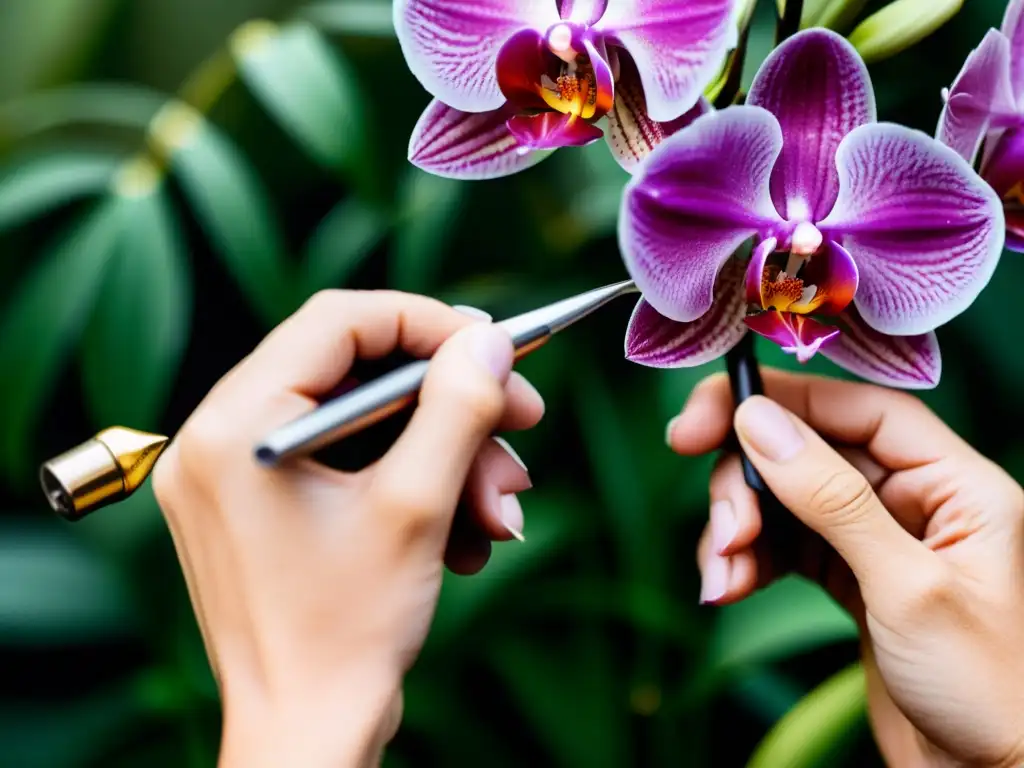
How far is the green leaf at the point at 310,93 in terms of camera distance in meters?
0.66

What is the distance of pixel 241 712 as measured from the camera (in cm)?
33

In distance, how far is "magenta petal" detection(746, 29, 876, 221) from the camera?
36cm

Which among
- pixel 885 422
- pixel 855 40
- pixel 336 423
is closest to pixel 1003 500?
pixel 885 422

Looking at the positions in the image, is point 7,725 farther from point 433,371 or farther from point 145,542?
point 433,371

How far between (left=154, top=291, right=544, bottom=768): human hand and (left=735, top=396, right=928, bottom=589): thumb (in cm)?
14

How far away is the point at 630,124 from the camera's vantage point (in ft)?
1.25

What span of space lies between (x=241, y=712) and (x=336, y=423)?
116 mm

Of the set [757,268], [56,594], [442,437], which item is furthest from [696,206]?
[56,594]

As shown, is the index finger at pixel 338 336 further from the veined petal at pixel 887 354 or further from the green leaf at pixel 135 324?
the green leaf at pixel 135 324

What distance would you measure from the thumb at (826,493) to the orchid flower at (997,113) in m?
0.13

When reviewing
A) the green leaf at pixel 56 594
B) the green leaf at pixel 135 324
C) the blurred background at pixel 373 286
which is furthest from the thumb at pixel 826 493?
the green leaf at pixel 56 594

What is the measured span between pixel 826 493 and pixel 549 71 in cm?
22

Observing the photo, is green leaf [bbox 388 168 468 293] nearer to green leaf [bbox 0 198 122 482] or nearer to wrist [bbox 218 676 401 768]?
green leaf [bbox 0 198 122 482]

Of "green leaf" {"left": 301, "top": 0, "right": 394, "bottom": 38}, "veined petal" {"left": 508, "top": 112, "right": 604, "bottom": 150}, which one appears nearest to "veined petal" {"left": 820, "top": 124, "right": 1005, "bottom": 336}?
"veined petal" {"left": 508, "top": 112, "right": 604, "bottom": 150}
